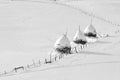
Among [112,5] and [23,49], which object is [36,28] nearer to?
[23,49]

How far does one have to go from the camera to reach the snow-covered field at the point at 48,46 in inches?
900

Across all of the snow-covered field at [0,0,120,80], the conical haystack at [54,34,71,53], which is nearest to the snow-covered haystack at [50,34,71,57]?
the conical haystack at [54,34,71,53]

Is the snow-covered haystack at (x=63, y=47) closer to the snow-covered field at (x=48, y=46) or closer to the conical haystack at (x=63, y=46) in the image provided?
the conical haystack at (x=63, y=46)

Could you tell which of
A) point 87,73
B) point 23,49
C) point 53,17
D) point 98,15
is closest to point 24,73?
point 87,73

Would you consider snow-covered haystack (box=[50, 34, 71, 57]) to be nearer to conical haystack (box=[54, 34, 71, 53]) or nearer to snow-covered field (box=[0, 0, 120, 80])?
conical haystack (box=[54, 34, 71, 53])

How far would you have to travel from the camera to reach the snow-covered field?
22864mm

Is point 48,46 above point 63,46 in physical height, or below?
below

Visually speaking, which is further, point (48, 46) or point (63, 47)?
point (48, 46)

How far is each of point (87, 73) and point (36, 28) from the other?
3664cm

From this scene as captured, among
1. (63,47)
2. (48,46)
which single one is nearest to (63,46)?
(63,47)

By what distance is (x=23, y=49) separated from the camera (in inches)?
1599

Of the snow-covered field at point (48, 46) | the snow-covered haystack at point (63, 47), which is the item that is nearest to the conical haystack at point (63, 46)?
the snow-covered haystack at point (63, 47)

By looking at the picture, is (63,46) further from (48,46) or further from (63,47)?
(48,46)

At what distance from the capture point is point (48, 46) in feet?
139
